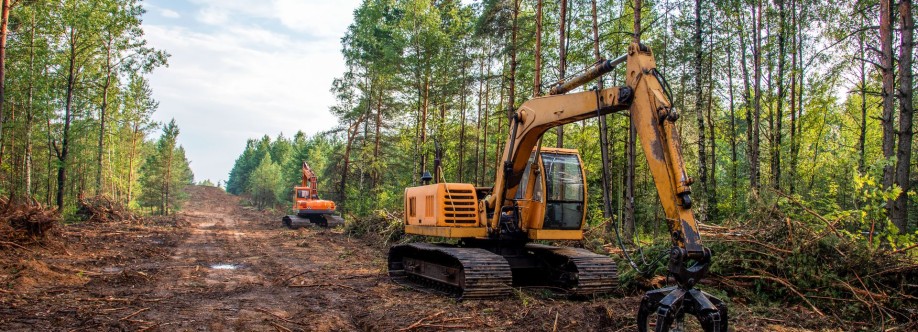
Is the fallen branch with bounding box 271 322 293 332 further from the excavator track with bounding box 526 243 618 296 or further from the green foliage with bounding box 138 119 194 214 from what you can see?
the green foliage with bounding box 138 119 194 214

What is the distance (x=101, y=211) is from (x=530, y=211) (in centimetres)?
2367

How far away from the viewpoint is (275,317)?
22.0 ft

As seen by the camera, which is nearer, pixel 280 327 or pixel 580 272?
pixel 280 327

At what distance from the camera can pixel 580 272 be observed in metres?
7.67

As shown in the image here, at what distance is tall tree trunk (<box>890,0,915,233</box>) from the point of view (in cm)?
963

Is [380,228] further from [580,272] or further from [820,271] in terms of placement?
[820,271]

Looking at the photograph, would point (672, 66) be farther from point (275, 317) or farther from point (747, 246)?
point (275, 317)

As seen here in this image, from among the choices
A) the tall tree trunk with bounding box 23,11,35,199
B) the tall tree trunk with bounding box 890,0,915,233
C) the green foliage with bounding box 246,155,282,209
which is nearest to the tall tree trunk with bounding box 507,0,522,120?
the tall tree trunk with bounding box 890,0,915,233

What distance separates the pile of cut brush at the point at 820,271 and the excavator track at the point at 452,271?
3.20 m

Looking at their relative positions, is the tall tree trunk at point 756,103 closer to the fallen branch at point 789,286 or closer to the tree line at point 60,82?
the fallen branch at point 789,286

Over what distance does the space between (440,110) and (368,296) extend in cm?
2087

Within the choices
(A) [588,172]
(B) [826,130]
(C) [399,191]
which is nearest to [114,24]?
(C) [399,191]

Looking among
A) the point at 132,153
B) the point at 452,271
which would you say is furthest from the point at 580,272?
the point at 132,153

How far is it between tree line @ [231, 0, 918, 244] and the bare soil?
318 inches
